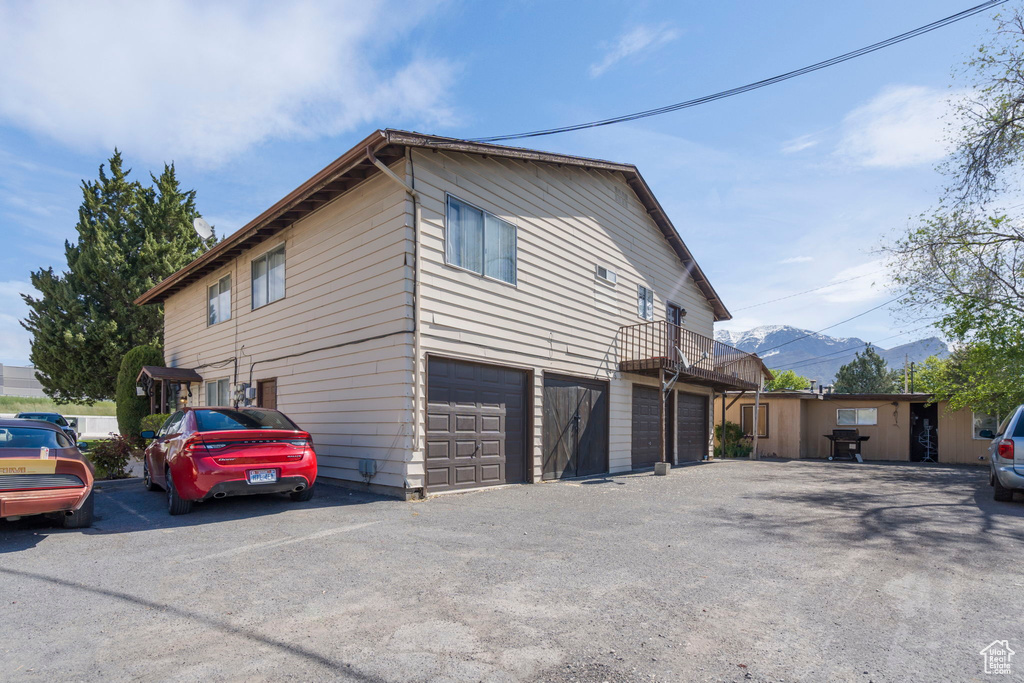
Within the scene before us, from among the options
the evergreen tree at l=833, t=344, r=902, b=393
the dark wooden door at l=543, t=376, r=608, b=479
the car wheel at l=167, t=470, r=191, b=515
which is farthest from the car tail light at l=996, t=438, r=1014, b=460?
the evergreen tree at l=833, t=344, r=902, b=393

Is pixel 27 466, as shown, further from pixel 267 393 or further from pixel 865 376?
pixel 865 376

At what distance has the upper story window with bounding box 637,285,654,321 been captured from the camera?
15.3m

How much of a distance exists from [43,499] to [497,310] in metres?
6.64

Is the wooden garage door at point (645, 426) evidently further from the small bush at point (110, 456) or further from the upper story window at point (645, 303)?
the small bush at point (110, 456)

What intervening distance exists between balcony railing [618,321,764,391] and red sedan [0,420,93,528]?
10493mm

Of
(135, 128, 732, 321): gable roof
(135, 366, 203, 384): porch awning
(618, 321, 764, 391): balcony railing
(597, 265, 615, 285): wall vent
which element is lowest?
(135, 366, 203, 384): porch awning

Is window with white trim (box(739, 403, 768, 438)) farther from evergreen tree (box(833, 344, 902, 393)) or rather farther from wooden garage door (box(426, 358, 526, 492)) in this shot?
evergreen tree (box(833, 344, 902, 393))

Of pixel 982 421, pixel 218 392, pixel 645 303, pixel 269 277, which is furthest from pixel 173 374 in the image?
pixel 982 421

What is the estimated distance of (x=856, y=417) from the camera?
73.0 ft

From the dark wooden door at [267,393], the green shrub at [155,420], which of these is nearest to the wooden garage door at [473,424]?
the dark wooden door at [267,393]

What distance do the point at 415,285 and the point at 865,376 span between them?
5562 centimetres

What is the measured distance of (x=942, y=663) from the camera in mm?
3242

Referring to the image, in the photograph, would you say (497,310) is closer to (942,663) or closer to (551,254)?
(551,254)

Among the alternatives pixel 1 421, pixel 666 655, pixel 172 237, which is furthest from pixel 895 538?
pixel 172 237
